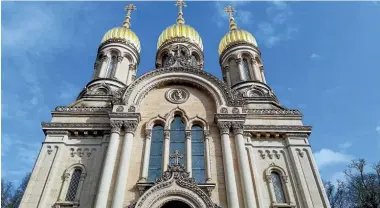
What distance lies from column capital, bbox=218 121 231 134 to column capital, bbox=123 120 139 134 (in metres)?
4.24

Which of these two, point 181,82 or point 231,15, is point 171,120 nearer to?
point 181,82

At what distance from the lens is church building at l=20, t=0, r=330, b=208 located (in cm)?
1431

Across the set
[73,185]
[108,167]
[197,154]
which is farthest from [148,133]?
[73,185]

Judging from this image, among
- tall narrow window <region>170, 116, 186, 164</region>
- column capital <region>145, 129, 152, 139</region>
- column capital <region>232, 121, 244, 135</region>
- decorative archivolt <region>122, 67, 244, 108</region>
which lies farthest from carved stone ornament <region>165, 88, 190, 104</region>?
column capital <region>232, 121, 244, 135</region>

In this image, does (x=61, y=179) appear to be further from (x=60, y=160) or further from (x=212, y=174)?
(x=212, y=174)

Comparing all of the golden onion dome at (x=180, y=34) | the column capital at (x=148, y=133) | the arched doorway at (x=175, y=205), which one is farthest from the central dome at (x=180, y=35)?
the arched doorway at (x=175, y=205)

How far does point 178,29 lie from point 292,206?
19470 millimetres

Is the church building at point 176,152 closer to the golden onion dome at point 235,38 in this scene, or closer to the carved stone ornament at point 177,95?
the carved stone ornament at point 177,95

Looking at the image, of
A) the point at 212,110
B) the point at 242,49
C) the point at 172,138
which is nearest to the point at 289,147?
the point at 212,110

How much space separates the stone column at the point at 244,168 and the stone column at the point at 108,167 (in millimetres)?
5764

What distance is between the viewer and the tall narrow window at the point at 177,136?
54.7ft

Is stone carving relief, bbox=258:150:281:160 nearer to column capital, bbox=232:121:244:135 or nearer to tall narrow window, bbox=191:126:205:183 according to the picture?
column capital, bbox=232:121:244:135

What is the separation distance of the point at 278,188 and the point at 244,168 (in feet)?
7.29

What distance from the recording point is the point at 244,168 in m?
14.9
